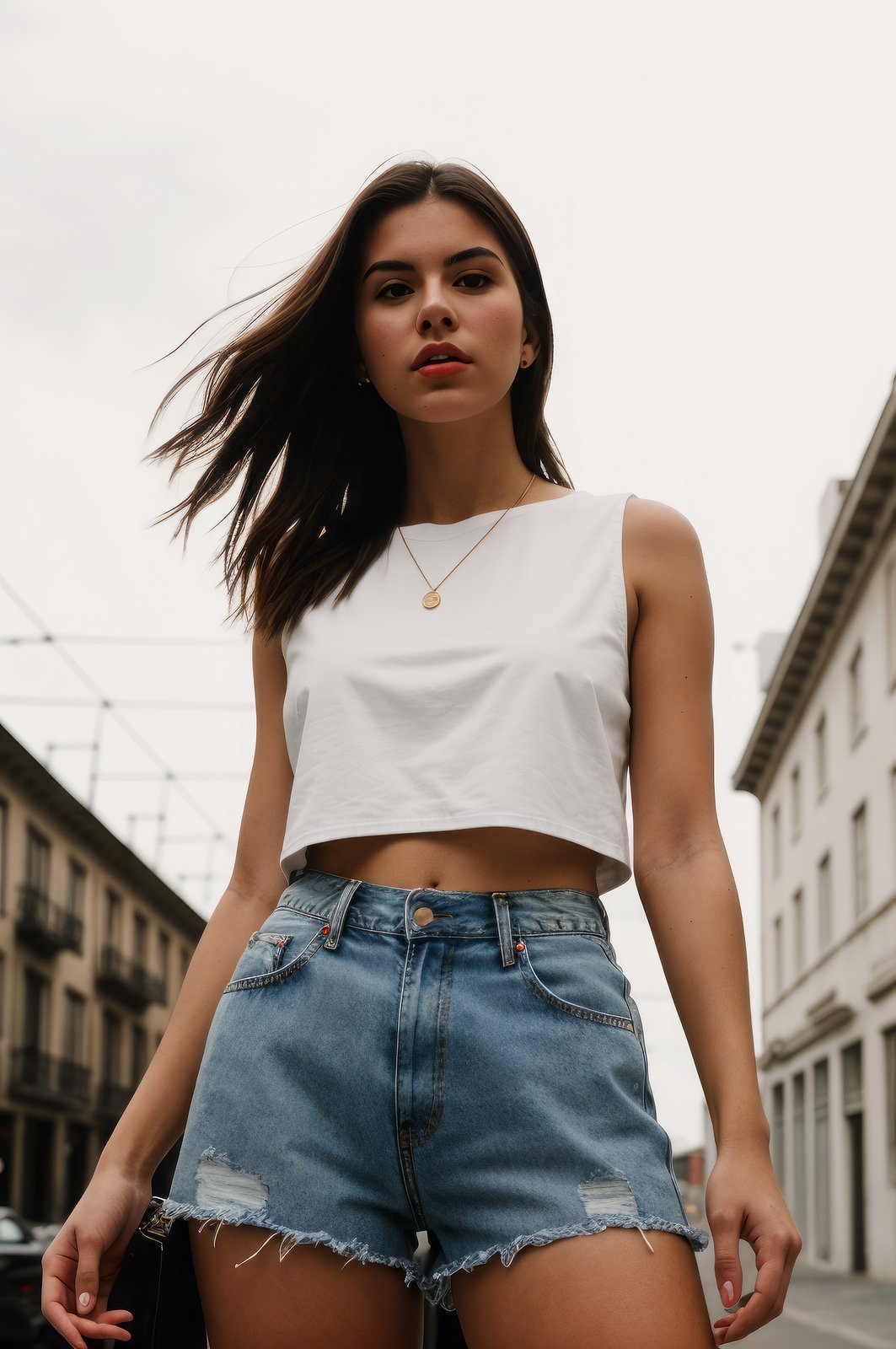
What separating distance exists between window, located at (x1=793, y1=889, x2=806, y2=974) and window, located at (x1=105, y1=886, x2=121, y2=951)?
19.8m

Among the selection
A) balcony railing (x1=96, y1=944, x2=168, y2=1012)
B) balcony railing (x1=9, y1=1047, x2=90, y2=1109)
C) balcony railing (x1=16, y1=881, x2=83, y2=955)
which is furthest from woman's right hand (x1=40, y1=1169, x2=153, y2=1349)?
balcony railing (x1=96, y1=944, x2=168, y2=1012)

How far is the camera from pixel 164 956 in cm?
5097

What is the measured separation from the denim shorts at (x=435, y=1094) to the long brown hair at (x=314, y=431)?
1.88 ft

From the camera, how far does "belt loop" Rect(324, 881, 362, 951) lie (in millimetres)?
1725

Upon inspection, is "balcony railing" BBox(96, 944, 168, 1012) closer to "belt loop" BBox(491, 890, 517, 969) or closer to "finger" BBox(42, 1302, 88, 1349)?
"finger" BBox(42, 1302, 88, 1349)

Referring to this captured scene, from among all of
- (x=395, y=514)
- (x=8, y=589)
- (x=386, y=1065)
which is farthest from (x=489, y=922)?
(x=8, y=589)

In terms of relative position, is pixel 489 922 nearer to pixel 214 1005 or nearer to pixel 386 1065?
pixel 386 1065

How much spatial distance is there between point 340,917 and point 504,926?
19cm

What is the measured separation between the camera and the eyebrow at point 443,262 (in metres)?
2.03

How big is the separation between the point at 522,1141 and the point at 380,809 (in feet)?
1.34

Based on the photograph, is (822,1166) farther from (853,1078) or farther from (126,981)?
(126,981)

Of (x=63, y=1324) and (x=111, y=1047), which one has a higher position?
(x=63, y=1324)

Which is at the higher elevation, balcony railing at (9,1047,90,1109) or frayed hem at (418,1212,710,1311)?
frayed hem at (418,1212,710,1311)

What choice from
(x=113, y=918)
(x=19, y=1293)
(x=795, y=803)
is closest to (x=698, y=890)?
(x=19, y=1293)
